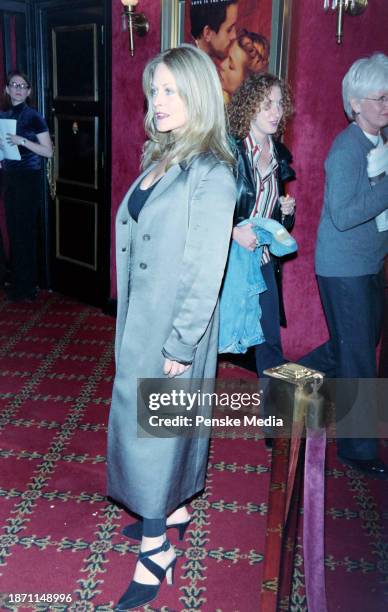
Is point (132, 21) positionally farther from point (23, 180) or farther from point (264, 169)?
point (264, 169)

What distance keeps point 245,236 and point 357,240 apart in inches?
18.7

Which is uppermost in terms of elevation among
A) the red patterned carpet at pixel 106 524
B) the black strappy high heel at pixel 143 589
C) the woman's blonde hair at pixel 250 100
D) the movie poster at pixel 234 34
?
the movie poster at pixel 234 34

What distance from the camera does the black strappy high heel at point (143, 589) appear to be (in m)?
2.20

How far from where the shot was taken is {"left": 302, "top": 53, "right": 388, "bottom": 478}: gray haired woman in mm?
2818

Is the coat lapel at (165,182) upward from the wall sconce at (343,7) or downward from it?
downward

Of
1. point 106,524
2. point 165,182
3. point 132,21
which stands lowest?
point 106,524

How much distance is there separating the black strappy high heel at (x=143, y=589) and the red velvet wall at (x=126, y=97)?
3.42 m

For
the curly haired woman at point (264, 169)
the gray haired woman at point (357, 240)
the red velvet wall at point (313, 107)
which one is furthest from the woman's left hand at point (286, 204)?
the red velvet wall at point (313, 107)

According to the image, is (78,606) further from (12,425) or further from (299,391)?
(12,425)

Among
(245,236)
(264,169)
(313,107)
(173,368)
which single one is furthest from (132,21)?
(173,368)

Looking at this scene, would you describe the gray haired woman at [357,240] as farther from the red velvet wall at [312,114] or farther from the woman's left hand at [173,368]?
the woman's left hand at [173,368]

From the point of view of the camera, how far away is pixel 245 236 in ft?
9.77

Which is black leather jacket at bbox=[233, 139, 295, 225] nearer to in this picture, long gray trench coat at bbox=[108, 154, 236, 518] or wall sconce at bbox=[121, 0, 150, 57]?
long gray trench coat at bbox=[108, 154, 236, 518]

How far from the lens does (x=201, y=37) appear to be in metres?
4.34
